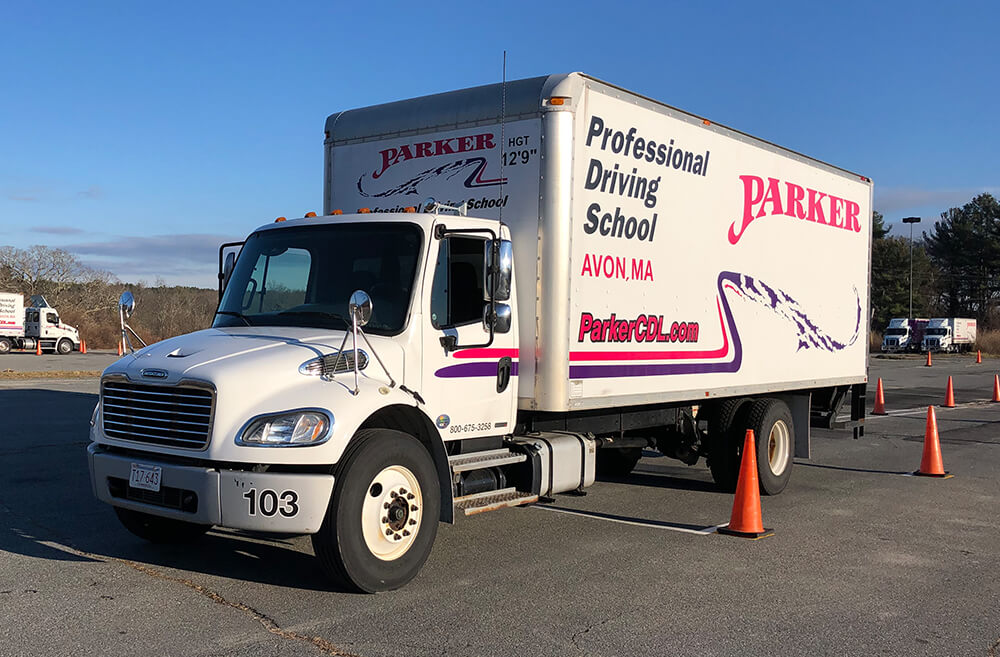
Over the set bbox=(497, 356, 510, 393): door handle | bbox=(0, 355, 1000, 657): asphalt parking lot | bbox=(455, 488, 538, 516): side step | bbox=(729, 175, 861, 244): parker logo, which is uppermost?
bbox=(729, 175, 861, 244): parker logo

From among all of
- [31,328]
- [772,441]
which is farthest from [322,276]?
[31,328]

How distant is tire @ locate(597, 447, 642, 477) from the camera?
10.9 m

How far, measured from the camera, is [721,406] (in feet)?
32.8

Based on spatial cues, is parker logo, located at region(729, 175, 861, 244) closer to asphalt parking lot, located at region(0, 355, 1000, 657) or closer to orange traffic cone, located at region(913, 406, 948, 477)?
orange traffic cone, located at region(913, 406, 948, 477)

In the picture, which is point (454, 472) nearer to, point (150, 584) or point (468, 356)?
point (468, 356)

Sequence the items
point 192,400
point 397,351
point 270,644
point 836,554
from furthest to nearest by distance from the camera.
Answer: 1. point 836,554
2. point 397,351
3. point 192,400
4. point 270,644

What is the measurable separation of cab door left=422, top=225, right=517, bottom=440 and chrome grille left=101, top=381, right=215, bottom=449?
155cm

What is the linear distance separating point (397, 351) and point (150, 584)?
7.16 feet

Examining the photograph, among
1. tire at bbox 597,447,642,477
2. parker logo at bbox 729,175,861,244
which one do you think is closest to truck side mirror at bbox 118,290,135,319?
parker logo at bbox 729,175,861,244

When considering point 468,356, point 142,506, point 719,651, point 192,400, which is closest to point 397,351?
point 468,356

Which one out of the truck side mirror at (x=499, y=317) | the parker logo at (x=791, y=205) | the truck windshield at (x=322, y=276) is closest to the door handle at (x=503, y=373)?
the truck side mirror at (x=499, y=317)

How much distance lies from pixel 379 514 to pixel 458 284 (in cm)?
179

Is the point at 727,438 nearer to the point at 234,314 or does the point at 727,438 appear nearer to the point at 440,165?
the point at 440,165

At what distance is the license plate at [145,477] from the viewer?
18.7 ft
